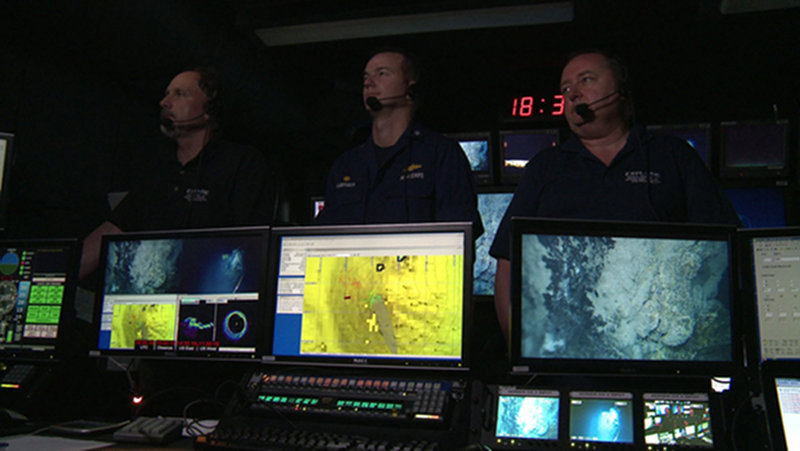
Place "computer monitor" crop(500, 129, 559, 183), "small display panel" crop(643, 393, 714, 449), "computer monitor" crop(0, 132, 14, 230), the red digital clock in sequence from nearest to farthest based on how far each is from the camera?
"small display panel" crop(643, 393, 714, 449)
"computer monitor" crop(0, 132, 14, 230)
"computer monitor" crop(500, 129, 559, 183)
the red digital clock

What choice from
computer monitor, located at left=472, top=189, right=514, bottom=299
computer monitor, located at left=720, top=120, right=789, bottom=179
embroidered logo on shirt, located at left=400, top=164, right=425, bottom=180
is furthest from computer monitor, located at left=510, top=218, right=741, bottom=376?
computer monitor, located at left=720, top=120, right=789, bottom=179

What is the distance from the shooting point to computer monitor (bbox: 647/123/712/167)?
358 centimetres

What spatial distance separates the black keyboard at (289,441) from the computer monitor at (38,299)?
669mm

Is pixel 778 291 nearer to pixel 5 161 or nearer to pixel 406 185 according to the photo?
pixel 406 185

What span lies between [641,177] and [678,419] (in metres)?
0.85

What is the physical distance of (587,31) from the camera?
4430mm

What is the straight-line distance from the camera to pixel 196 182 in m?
2.12

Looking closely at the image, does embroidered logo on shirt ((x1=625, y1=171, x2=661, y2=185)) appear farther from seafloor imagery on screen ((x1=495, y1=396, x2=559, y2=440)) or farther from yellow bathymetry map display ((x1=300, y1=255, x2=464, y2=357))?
seafloor imagery on screen ((x1=495, y1=396, x2=559, y2=440))

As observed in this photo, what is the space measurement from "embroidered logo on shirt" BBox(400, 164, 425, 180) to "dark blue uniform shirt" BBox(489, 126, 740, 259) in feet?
1.32

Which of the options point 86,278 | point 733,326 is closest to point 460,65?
point 86,278

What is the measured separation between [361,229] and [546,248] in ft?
1.42

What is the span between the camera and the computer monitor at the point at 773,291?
124 centimetres

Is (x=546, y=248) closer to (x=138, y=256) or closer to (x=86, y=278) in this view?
(x=138, y=256)

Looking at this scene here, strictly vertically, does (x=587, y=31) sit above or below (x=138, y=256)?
above
